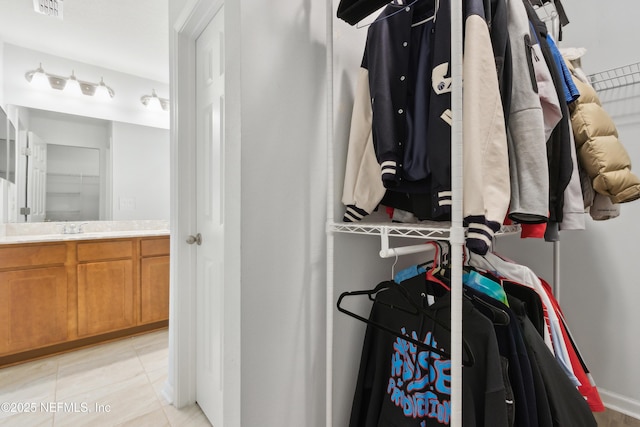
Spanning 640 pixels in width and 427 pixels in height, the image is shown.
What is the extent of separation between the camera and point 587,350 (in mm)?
1723

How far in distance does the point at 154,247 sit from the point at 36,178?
3.99 ft

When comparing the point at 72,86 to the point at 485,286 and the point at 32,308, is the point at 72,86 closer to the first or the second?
the point at 32,308

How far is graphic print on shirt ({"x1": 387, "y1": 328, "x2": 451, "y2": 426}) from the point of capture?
857mm

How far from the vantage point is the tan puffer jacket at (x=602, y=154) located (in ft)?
3.48

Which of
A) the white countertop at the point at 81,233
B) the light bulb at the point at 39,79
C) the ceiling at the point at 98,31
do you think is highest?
the ceiling at the point at 98,31

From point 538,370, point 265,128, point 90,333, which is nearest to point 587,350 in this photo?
point 538,370

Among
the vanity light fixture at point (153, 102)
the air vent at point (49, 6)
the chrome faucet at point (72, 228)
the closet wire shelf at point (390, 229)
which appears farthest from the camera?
the vanity light fixture at point (153, 102)

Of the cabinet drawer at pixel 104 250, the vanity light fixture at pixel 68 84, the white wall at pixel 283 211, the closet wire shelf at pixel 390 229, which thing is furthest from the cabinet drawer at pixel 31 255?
the closet wire shelf at pixel 390 229

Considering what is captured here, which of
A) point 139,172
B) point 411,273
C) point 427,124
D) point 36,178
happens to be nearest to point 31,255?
point 36,178

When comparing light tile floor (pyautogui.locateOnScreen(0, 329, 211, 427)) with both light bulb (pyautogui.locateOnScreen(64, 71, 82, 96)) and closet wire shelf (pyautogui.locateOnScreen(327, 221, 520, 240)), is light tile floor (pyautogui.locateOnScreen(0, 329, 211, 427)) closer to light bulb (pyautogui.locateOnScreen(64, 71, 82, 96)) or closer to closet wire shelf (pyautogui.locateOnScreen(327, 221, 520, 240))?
closet wire shelf (pyautogui.locateOnScreen(327, 221, 520, 240))

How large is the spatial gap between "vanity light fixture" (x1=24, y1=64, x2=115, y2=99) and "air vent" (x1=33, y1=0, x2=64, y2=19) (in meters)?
1.02

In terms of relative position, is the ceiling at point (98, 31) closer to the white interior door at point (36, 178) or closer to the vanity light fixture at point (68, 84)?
the vanity light fixture at point (68, 84)

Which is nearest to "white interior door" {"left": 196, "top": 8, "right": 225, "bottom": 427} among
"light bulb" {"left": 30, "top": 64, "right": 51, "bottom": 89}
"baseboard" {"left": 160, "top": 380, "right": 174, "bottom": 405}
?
"baseboard" {"left": 160, "top": 380, "right": 174, "bottom": 405}

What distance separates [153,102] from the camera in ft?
10.5
